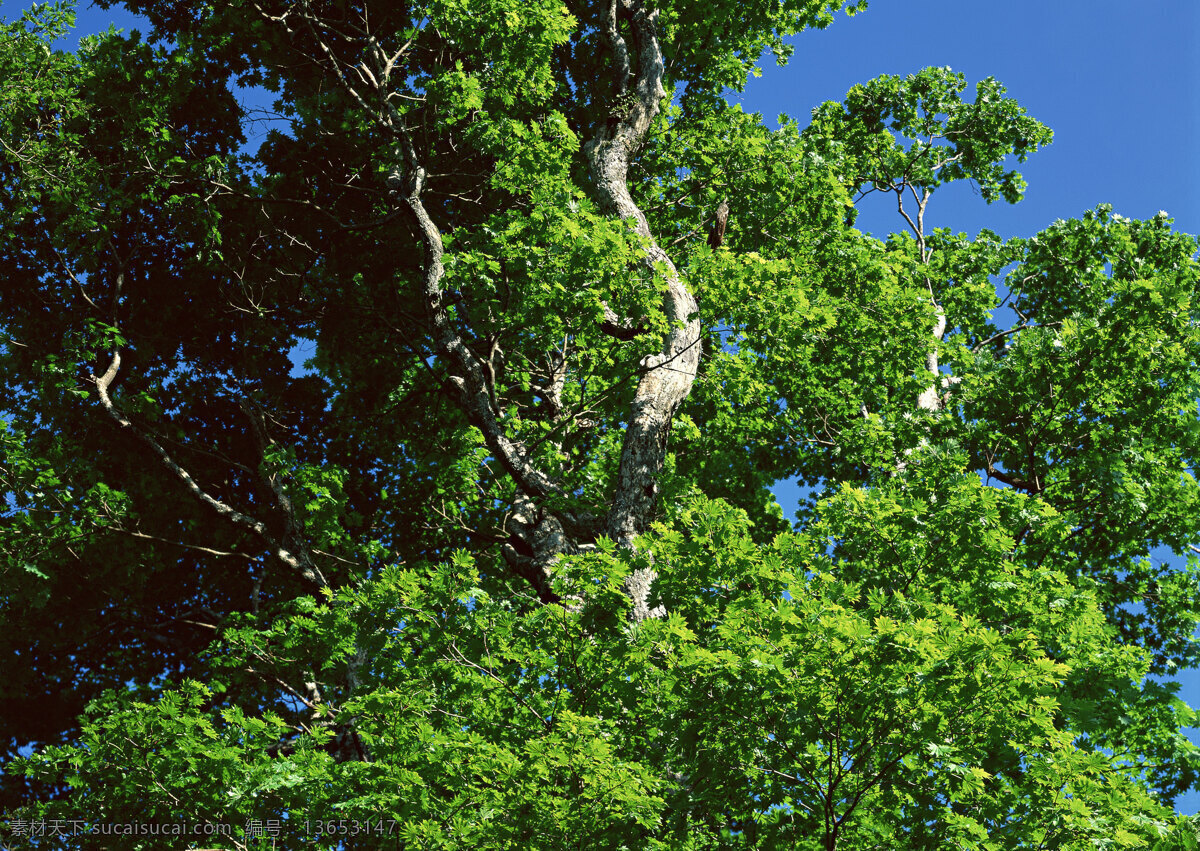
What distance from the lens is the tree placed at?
635 centimetres

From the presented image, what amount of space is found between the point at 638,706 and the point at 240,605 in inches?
397

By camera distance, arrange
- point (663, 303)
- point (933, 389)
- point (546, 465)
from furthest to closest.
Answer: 1. point (933, 389)
2. point (546, 465)
3. point (663, 303)

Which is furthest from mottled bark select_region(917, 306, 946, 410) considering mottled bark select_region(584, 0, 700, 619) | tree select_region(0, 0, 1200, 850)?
mottled bark select_region(584, 0, 700, 619)

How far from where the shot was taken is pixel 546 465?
1294cm

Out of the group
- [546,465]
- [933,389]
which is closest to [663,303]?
[546,465]

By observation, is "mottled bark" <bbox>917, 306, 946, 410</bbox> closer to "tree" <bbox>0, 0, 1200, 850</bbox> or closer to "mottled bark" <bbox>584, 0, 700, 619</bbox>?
"tree" <bbox>0, 0, 1200, 850</bbox>

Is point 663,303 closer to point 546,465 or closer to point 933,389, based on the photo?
point 546,465

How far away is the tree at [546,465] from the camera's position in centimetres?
635

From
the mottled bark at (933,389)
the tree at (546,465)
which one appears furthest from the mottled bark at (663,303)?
the mottled bark at (933,389)

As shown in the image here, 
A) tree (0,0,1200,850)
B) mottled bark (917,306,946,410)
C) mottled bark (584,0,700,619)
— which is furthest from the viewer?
mottled bark (917,306,946,410)

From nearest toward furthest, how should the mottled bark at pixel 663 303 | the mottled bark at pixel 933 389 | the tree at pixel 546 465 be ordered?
the tree at pixel 546 465
the mottled bark at pixel 663 303
the mottled bark at pixel 933 389

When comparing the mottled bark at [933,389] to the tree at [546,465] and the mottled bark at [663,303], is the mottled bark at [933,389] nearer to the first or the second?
the tree at [546,465]

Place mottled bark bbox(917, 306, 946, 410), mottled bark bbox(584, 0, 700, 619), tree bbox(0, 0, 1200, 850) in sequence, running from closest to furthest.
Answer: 1. tree bbox(0, 0, 1200, 850)
2. mottled bark bbox(584, 0, 700, 619)
3. mottled bark bbox(917, 306, 946, 410)

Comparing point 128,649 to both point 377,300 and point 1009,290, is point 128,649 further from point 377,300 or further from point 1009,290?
point 1009,290
